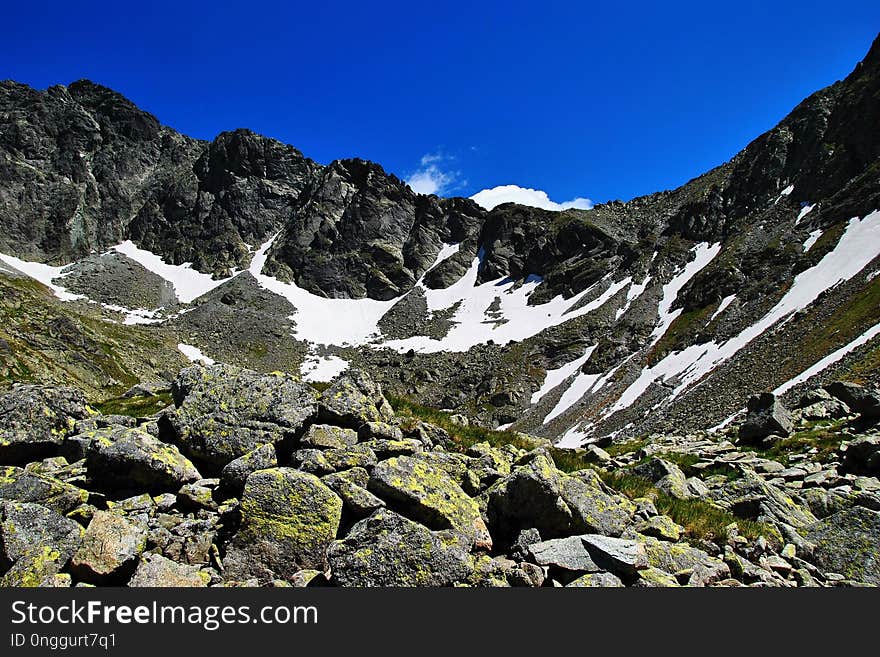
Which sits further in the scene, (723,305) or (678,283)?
(678,283)

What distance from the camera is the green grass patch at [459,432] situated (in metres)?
13.3

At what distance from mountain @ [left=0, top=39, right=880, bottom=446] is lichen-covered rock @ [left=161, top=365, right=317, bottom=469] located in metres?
32.2

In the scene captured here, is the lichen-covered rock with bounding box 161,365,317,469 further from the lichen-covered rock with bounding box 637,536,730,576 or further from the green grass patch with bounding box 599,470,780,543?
the green grass patch with bounding box 599,470,780,543

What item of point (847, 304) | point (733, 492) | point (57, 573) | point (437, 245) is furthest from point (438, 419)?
point (437, 245)

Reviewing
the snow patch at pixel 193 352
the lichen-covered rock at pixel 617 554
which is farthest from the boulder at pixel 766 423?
the snow patch at pixel 193 352

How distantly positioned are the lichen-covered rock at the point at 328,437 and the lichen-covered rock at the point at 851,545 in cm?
883

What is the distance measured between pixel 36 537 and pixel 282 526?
3.02 meters

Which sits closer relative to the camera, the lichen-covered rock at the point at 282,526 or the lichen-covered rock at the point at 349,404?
the lichen-covered rock at the point at 282,526

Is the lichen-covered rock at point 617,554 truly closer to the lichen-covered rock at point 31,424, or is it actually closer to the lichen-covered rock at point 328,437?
the lichen-covered rock at point 328,437

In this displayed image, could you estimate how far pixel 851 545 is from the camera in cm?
838

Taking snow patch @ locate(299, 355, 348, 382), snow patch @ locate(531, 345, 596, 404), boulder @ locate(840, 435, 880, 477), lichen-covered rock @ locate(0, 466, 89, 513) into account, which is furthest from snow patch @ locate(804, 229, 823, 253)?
lichen-covered rock @ locate(0, 466, 89, 513)

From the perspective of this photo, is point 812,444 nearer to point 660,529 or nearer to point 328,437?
point 660,529

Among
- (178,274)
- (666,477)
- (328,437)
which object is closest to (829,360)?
(666,477)

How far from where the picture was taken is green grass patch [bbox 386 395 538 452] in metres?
13.3
